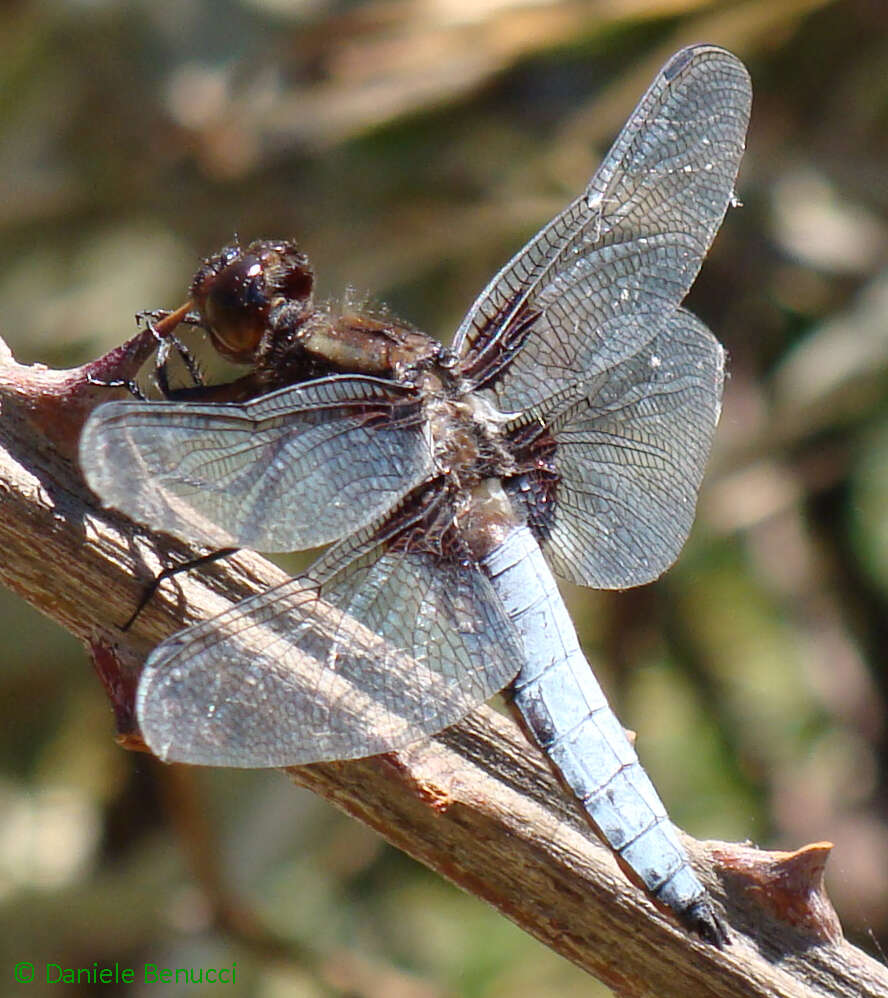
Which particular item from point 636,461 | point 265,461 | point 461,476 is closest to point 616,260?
point 636,461

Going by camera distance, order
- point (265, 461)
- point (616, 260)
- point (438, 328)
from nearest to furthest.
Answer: point (265, 461), point (616, 260), point (438, 328)

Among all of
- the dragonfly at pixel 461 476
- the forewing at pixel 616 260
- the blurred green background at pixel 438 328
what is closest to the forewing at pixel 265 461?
the dragonfly at pixel 461 476

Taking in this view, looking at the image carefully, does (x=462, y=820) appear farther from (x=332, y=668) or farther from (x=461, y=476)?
(x=461, y=476)

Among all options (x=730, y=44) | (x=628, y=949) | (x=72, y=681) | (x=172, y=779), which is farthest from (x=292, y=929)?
(x=730, y=44)

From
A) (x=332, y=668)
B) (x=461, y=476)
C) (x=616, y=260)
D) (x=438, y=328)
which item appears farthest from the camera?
(x=438, y=328)

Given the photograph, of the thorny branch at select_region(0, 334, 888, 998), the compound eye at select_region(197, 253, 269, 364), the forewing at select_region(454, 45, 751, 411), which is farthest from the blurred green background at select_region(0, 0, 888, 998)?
the thorny branch at select_region(0, 334, 888, 998)

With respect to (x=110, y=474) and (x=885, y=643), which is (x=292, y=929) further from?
(x=110, y=474)

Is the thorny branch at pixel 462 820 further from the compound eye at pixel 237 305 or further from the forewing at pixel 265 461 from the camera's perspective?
the compound eye at pixel 237 305

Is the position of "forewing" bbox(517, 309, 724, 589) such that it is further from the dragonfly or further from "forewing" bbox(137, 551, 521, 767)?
"forewing" bbox(137, 551, 521, 767)
